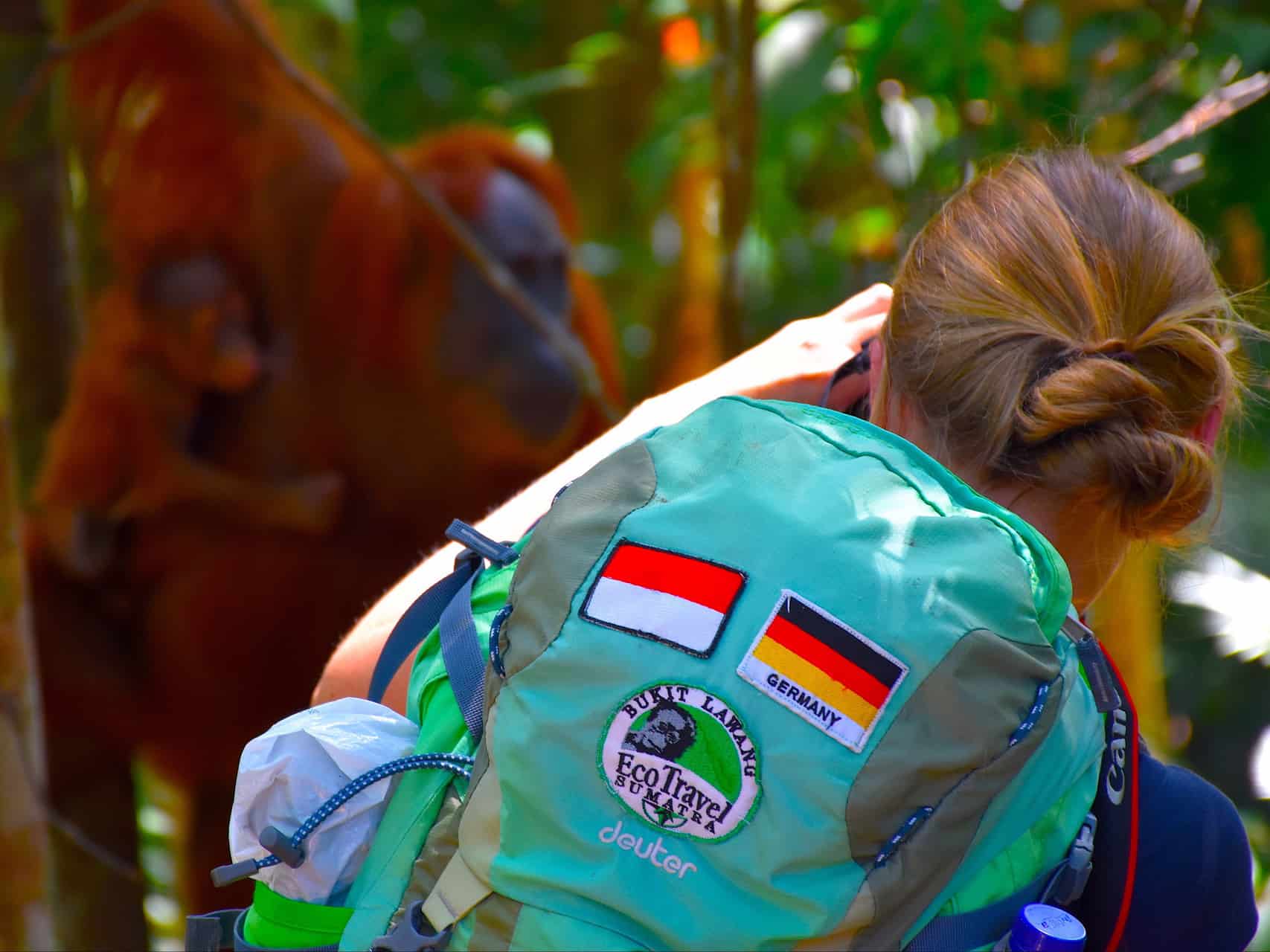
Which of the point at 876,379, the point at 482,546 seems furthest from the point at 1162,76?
the point at 482,546

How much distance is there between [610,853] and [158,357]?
2.07m

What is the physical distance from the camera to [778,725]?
553 mm

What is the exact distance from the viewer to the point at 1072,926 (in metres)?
0.54

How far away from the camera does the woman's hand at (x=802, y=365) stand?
3.13 feet

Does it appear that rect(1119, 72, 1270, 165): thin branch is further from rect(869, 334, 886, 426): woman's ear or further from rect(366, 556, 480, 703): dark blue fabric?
rect(366, 556, 480, 703): dark blue fabric

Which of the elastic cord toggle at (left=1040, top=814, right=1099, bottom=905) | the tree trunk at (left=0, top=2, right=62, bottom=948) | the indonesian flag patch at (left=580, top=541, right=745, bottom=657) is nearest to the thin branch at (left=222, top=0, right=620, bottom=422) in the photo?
the tree trunk at (left=0, top=2, right=62, bottom=948)

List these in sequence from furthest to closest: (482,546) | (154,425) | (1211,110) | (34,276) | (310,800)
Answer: (154,425)
(34,276)
(1211,110)
(482,546)
(310,800)

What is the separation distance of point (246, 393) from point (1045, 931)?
216cm

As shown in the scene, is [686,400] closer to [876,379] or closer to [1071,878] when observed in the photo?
[876,379]

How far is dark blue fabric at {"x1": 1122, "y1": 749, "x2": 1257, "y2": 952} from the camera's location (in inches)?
24.6

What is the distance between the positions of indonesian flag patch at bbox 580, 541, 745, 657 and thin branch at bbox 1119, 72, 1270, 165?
828 millimetres

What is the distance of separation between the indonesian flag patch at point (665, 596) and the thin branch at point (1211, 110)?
2.72 ft

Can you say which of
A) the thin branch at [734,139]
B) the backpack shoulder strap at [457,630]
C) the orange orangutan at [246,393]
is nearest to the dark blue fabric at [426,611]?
the backpack shoulder strap at [457,630]

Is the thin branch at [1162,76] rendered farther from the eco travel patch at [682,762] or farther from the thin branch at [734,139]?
the eco travel patch at [682,762]
